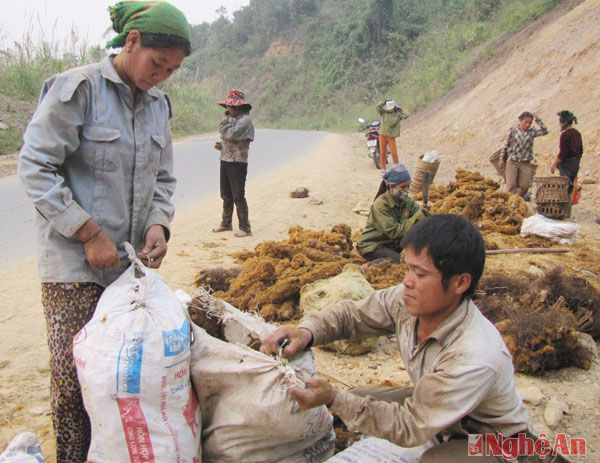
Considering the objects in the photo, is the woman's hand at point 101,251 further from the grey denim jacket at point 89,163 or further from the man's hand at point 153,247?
the man's hand at point 153,247

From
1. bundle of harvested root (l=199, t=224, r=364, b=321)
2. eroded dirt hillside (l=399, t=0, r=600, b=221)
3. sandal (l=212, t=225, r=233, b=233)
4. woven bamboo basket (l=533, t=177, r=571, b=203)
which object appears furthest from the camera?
eroded dirt hillside (l=399, t=0, r=600, b=221)

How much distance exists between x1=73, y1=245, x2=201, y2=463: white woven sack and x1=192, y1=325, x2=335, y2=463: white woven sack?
17cm

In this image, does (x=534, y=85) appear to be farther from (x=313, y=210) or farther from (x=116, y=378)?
(x=116, y=378)

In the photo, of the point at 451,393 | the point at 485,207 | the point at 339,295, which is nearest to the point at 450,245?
the point at 451,393

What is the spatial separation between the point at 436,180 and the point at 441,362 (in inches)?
416

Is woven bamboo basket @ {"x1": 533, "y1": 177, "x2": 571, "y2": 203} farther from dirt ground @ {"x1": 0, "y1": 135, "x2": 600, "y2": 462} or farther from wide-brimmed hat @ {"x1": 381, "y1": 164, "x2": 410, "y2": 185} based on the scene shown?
wide-brimmed hat @ {"x1": 381, "y1": 164, "x2": 410, "y2": 185}

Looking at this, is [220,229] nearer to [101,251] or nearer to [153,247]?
[153,247]

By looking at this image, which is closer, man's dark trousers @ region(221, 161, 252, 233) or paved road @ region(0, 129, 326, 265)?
paved road @ region(0, 129, 326, 265)

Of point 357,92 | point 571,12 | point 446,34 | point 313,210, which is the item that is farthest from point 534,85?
point 357,92

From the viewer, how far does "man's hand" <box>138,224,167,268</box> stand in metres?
2.41

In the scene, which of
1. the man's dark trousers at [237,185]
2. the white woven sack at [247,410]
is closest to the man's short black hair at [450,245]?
the white woven sack at [247,410]

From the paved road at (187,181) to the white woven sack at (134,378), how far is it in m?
4.37

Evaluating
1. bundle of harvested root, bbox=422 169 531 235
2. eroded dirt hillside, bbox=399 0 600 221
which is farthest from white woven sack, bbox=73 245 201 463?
eroded dirt hillside, bbox=399 0 600 221

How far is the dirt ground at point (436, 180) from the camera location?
3.54 metres
